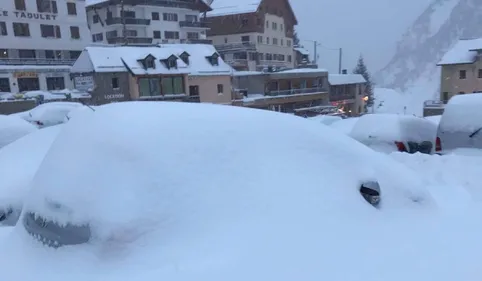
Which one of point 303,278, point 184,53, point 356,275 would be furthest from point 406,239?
point 184,53

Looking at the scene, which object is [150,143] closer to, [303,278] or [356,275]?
[303,278]

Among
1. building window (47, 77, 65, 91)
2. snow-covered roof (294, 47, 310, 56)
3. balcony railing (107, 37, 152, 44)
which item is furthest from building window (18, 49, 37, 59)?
snow-covered roof (294, 47, 310, 56)

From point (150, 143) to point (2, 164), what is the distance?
3.72 meters

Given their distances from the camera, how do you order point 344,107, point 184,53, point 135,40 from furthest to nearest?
point 344,107
point 135,40
point 184,53

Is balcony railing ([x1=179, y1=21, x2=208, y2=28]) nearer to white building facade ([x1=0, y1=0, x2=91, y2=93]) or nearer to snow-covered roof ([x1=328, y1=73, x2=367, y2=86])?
white building facade ([x1=0, y1=0, x2=91, y2=93])

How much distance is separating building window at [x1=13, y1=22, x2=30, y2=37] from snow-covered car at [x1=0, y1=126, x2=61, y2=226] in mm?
→ 32048

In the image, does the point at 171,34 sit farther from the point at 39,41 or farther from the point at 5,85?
the point at 5,85

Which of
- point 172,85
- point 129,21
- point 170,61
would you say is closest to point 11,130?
point 170,61

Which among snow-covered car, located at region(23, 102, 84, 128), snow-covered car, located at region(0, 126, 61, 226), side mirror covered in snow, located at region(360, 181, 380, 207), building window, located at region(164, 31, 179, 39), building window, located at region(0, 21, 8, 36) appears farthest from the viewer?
building window, located at region(164, 31, 179, 39)

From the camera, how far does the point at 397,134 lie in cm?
791

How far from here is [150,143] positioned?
2.86m

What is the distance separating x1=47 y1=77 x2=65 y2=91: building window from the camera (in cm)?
3250

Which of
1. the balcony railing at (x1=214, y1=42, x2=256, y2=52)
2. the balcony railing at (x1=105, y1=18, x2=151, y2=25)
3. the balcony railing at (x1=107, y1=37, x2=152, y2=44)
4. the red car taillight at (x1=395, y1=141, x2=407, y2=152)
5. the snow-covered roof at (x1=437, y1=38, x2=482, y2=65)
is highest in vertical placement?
the balcony railing at (x1=105, y1=18, x2=151, y2=25)

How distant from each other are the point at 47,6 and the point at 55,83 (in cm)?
748
